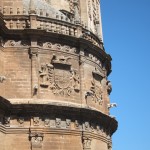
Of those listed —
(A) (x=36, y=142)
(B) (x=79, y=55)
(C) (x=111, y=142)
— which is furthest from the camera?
(C) (x=111, y=142)

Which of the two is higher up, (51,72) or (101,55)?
(101,55)

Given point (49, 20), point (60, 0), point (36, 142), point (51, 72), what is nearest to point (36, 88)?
point (51, 72)

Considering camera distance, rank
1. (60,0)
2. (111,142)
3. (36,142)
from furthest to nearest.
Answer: (60,0), (111,142), (36,142)

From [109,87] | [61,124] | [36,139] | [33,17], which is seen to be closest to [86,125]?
[61,124]

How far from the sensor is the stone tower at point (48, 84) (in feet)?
58.7

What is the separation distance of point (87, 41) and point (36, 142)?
5.82 metres

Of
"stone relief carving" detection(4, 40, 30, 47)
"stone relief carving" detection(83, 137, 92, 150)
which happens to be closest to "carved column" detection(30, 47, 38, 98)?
"stone relief carving" detection(4, 40, 30, 47)

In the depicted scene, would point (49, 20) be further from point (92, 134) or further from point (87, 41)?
point (92, 134)

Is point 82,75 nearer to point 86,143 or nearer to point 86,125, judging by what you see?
point 86,125

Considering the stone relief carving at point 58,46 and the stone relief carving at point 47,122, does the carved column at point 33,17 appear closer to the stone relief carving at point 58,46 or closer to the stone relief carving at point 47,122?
the stone relief carving at point 58,46

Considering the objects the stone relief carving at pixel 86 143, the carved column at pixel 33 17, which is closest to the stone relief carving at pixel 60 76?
the carved column at pixel 33 17

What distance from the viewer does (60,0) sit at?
79.9 ft

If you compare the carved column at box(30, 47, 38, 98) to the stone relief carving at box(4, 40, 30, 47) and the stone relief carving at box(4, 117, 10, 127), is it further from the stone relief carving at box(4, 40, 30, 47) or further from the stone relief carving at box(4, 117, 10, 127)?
the stone relief carving at box(4, 117, 10, 127)

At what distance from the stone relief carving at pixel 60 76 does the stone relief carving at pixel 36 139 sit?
2306 mm
